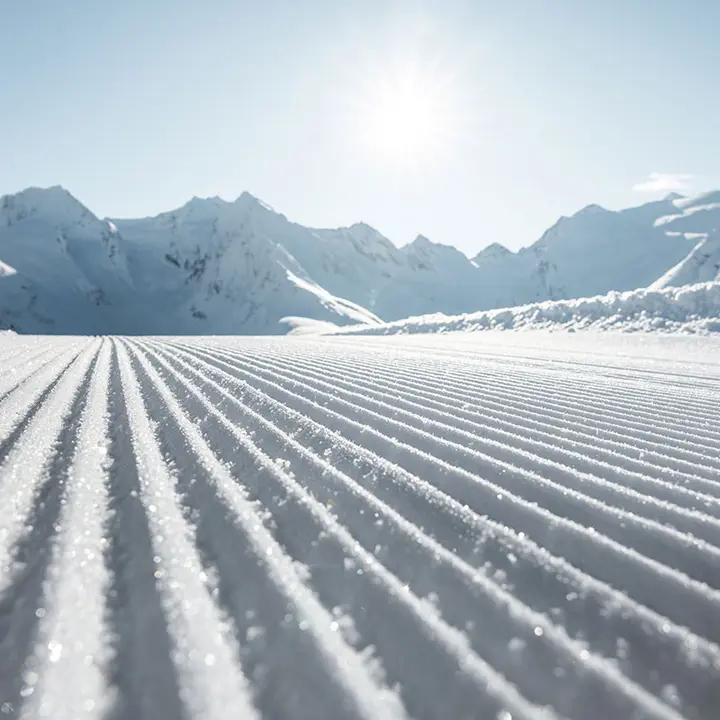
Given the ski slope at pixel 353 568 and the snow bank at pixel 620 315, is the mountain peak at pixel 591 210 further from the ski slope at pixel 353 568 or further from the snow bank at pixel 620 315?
the ski slope at pixel 353 568

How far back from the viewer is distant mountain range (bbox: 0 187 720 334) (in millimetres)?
103875

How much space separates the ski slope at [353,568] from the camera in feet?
4.23

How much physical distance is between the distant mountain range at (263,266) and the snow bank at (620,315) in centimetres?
6601

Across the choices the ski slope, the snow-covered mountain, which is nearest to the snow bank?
the ski slope

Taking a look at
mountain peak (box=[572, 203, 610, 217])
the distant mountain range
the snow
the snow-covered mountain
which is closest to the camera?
the snow

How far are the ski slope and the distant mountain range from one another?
84.2 metres

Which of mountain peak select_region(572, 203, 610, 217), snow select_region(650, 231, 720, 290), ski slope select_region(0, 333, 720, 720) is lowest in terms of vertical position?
ski slope select_region(0, 333, 720, 720)

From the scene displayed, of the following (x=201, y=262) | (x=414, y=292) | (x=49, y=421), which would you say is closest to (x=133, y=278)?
(x=201, y=262)

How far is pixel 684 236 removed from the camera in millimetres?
146250

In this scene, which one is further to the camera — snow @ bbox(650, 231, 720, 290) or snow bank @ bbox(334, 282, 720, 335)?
snow @ bbox(650, 231, 720, 290)

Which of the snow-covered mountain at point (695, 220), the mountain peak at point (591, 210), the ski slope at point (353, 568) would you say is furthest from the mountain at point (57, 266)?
the mountain peak at point (591, 210)

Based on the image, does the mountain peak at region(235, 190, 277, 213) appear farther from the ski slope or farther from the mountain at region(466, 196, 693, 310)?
the ski slope

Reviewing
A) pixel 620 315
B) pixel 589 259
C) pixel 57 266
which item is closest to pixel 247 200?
pixel 57 266

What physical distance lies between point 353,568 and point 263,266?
118 meters
